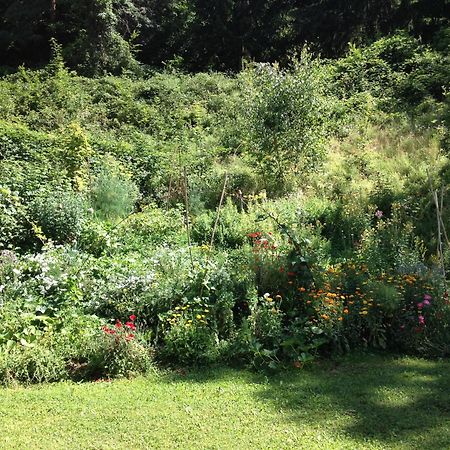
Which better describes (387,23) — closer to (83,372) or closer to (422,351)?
(422,351)

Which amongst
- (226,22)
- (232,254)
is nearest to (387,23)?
(226,22)

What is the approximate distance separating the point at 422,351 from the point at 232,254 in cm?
278

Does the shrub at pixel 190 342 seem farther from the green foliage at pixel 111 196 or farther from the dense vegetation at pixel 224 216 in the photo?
the green foliage at pixel 111 196

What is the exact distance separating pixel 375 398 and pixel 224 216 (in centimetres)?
488

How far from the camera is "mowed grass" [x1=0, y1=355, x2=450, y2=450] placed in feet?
12.3

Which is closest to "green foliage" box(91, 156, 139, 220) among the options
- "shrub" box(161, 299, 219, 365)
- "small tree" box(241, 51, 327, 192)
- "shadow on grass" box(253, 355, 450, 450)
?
"small tree" box(241, 51, 327, 192)

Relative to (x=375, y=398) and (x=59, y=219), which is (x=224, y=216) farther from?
(x=375, y=398)

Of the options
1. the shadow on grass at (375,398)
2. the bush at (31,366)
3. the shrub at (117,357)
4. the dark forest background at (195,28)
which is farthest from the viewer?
the dark forest background at (195,28)

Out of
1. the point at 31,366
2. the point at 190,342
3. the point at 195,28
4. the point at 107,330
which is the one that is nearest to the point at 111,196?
the point at 107,330

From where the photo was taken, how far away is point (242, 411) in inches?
165

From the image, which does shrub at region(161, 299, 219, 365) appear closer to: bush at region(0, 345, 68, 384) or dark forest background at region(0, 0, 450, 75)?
bush at region(0, 345, 68, 384)

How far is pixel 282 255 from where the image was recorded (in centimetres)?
655

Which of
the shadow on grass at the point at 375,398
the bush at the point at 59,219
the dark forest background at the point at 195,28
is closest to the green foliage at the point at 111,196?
the bush at the point at 59,219

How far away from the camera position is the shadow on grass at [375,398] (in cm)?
386
